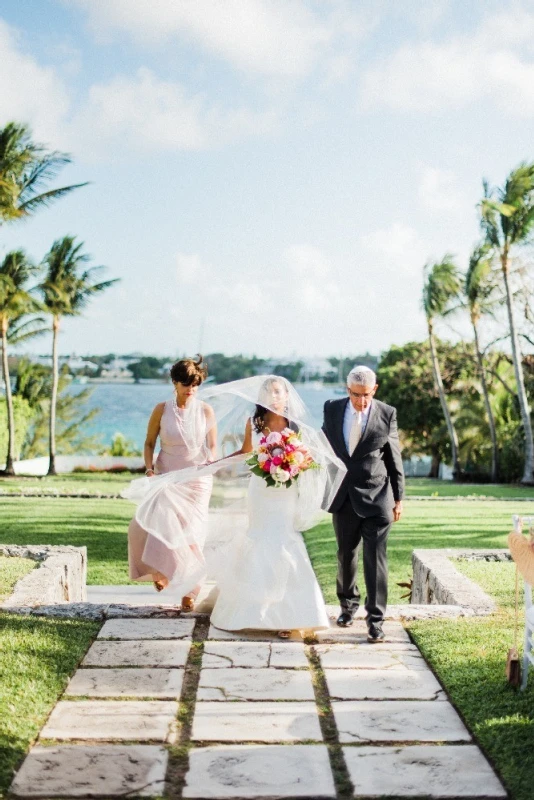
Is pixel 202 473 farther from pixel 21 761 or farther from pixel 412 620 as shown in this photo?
pixel 21 761

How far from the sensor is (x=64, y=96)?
21688 mm

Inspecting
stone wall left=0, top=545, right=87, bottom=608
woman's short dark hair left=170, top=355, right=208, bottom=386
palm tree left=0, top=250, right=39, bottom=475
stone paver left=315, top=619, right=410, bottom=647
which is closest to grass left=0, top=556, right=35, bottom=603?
stone wall left=0, top=545, right=87, bottom=608

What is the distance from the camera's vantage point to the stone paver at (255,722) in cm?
423

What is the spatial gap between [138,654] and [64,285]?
101 feet

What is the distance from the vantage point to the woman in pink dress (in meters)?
6.84

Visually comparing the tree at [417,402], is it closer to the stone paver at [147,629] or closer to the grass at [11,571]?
the grass at [11,571]

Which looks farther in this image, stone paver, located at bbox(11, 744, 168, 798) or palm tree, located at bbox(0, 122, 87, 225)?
palm tree, located at bbox(0, 122, 87, 225)

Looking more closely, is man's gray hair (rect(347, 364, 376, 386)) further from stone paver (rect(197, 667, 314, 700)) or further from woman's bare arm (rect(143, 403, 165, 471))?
stone paver (rect(197, 667, 314, 700))

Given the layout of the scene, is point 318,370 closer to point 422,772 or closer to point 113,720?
point 113,720

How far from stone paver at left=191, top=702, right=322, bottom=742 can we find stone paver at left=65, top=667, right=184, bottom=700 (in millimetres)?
307

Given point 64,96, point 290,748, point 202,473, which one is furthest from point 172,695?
point 64,96

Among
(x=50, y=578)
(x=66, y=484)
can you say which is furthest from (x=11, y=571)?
(x=66, y=484)

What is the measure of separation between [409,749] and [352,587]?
92.7 inches

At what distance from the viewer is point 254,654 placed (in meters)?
5.64
